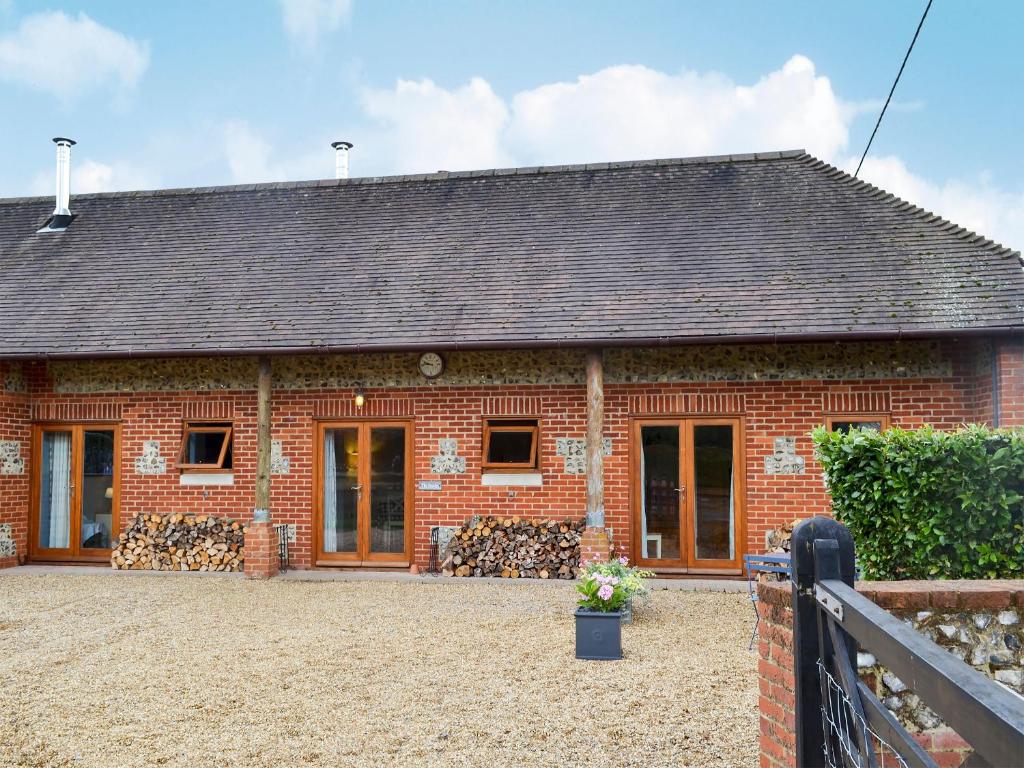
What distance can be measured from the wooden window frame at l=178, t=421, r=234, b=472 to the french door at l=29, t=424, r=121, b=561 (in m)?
1.13

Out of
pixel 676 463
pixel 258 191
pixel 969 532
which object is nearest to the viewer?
pixel 969 532

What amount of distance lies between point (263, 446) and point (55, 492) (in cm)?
373

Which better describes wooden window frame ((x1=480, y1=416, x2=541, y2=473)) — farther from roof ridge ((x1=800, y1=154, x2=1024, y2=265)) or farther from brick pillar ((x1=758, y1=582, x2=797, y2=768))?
brick pillar ((x1=758, y1=582, x2=797, y2=768))

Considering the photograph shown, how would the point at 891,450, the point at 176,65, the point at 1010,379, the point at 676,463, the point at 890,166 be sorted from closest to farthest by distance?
the point at 891,450
the point at 1010,379
the point at 676,463
the point at 176,65
the point at 890,166

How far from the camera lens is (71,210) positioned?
14875 millimetres

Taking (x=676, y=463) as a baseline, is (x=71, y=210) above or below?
above

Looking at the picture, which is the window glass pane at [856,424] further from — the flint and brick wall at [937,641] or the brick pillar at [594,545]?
the flint and brick wall at [937,641]

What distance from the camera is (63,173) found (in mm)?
14711

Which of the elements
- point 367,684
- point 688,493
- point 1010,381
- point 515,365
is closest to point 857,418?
point 1010,381

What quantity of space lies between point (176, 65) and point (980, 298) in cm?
2248

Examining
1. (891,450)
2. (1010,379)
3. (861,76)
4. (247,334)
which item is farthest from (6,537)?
(861,76)

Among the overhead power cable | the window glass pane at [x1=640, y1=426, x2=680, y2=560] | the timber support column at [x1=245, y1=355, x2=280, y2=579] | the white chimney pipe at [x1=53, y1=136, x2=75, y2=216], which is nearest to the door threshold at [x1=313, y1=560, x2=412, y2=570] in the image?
the timber support column at [x1=245, y1=355, x2=280, y2=579]

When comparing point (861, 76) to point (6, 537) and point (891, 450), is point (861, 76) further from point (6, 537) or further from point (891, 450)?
point (6, 537)

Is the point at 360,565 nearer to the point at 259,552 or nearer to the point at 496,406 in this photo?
the point at 259,552
